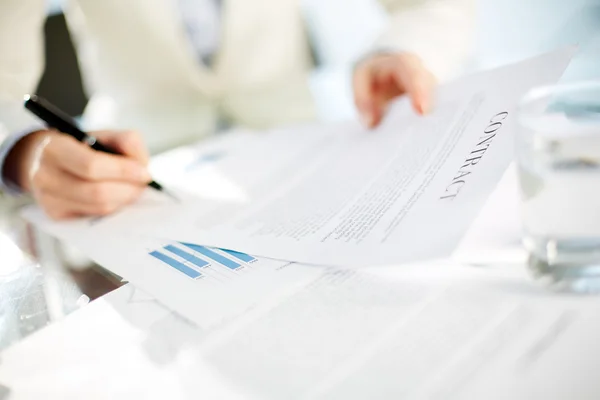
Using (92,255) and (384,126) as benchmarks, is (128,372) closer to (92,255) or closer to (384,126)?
(92,255)

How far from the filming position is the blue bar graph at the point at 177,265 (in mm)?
343

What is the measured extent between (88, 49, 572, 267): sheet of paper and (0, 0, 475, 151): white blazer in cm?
25

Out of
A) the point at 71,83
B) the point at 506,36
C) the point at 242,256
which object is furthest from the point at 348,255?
the point at 506,36

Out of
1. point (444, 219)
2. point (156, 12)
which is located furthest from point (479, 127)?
point (156, 12)

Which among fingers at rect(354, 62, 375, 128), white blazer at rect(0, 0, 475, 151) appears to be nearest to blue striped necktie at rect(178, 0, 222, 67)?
white blazer at rect(0, 0, 475, 151)

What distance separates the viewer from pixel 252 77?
917 mm

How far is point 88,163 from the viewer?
18.2 inches

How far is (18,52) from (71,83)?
2.20 feet

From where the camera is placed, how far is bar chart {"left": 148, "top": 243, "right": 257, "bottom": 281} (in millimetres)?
340

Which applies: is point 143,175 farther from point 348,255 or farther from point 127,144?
point 348,255

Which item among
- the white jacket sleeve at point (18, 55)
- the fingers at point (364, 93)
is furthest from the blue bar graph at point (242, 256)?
the white jacket sleeve at point (18, 55)

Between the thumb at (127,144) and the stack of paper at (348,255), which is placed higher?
the thumb at (127,144)

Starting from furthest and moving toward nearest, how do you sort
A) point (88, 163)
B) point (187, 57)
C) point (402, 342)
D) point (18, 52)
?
point (187, 57), point (18, 52), point (88, 163), point (402, 342)

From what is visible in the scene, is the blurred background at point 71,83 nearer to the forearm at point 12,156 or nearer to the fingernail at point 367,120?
the forearm at point 12,156
